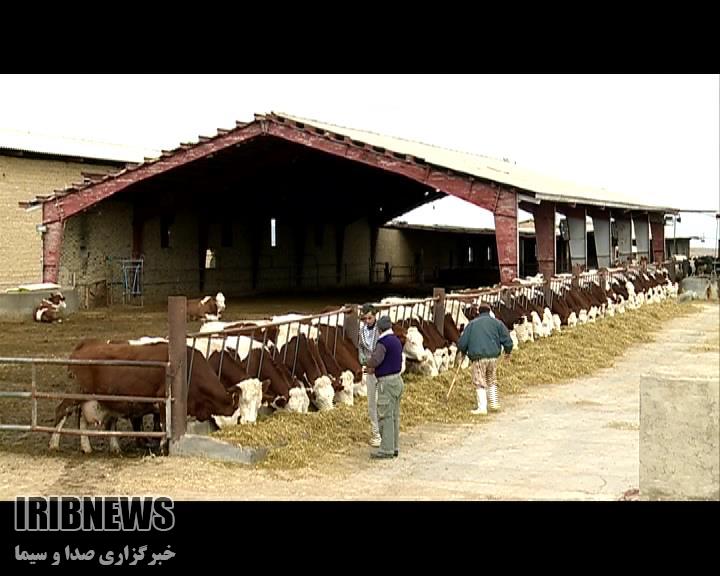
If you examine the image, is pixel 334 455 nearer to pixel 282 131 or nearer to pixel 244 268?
pixel 282 131

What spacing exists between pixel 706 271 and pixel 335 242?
16481 mm

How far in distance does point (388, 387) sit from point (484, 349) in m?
2.95

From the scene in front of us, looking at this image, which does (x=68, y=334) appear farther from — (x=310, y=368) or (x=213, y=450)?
(x=213, y=450)

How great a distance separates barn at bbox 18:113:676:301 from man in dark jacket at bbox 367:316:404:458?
530 inches

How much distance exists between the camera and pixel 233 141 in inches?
1011

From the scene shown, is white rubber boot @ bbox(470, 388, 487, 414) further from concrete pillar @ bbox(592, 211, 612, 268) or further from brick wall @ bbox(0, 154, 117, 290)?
concrete pillar @ bbox(592, 211, 612, 268)

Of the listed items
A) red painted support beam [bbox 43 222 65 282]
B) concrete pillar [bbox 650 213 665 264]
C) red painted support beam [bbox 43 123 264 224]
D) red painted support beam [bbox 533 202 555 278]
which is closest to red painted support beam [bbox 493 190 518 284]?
red painted support beam [bbox 533 202 555 278]

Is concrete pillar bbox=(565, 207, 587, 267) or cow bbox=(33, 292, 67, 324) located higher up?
concrete pillar bbox=(565, 207, 587, 267)

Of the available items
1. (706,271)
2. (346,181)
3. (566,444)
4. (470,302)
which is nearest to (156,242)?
(346,181)

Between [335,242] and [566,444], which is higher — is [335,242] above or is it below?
above

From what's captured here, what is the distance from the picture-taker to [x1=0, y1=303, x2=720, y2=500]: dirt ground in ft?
28.9

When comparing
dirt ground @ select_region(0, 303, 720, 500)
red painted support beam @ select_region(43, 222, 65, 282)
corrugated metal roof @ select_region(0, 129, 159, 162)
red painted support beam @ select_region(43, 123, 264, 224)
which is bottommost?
dirt ground @ select_region(0, 303, 720, 500)

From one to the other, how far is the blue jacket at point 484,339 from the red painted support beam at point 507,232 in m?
10.3

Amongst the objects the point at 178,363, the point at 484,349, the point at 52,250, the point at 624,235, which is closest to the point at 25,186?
the point at 52,250
